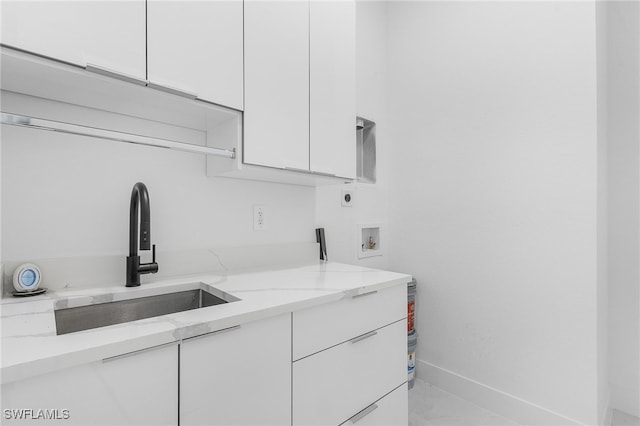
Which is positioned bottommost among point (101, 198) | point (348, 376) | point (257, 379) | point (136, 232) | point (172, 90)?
point (348, 376)

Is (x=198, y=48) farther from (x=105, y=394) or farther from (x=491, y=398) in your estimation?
(x=491, y=398)

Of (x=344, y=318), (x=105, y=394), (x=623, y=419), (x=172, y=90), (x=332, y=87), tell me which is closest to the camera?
(x=105, y=394)

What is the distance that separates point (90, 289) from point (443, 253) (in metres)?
1.83

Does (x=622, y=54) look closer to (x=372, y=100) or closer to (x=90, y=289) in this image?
(x=372, y=100)

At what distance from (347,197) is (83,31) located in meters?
1.47

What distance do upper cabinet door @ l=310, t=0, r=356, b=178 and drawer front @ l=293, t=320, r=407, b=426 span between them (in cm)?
76

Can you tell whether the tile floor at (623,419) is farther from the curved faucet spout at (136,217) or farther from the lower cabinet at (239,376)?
the curved faucet spout at (136,217)

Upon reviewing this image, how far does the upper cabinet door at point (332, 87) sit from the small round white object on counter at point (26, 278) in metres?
1.02

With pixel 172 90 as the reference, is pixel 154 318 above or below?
below

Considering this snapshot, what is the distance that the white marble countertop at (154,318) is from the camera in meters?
0.60

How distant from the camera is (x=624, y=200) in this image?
5.79ft

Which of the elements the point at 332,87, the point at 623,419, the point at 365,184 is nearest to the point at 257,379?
the point at 332,87

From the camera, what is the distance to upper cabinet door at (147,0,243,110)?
98 centimetres

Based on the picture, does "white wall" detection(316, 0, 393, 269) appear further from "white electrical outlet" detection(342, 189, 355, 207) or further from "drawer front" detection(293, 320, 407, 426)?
"drawer front" detection(293, 320, 407, 426)
